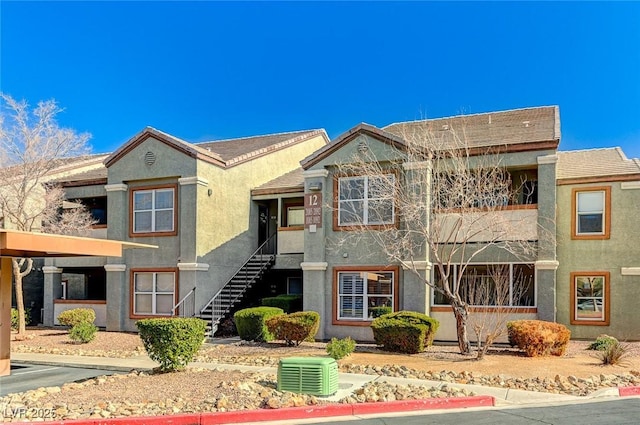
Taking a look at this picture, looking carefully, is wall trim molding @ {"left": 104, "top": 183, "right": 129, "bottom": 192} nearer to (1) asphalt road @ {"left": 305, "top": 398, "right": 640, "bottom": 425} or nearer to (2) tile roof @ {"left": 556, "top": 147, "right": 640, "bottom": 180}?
(1) asphalt road @ {"left": 305, "top": 398, "right": 640, "bottom": 425}

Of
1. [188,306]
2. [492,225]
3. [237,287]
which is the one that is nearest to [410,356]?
[492,225]

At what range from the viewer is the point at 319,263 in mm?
20344

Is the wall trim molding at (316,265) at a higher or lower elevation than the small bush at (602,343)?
higher

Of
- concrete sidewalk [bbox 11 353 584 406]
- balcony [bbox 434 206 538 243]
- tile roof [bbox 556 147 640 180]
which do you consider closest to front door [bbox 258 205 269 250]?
balcony [bbox 434 206 538 243]

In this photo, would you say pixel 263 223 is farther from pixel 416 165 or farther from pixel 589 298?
pixel 589 298

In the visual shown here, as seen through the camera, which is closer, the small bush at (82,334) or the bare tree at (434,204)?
the bare tree at (434,204)

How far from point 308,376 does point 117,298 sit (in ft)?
48.0

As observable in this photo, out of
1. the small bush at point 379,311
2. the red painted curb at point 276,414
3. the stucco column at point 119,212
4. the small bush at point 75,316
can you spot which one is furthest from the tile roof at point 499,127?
the small bush at point 75,316

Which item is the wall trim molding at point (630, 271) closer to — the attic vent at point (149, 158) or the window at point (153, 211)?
the window at point (153, 211)

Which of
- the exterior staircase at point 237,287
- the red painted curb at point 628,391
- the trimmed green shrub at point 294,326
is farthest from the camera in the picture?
the exterior staircase at point 237,287

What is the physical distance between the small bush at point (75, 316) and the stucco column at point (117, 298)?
74 centimetres

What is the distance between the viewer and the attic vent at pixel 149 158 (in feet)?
74.9

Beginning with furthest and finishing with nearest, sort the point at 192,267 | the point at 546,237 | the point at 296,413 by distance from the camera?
1. the point at 192,267
2. the point at 546,237
3. the point at 296,413

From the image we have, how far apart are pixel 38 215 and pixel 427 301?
15019 mm
